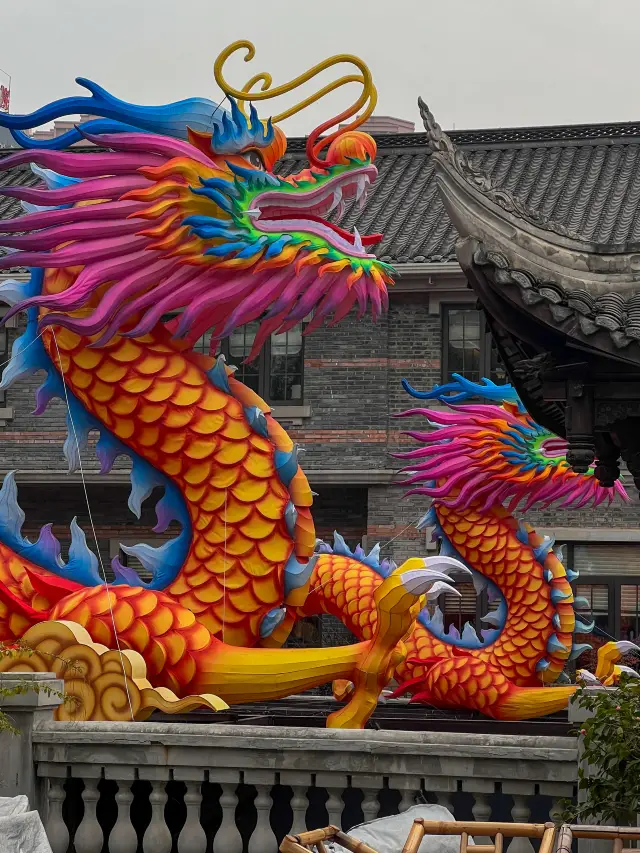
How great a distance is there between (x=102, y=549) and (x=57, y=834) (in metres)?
13.1

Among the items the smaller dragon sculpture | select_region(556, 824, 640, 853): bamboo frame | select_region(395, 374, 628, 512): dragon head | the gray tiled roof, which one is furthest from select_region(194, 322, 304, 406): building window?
select_region(556, 824, 640, 853): bamboo frame

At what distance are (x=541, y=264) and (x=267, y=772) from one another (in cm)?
275

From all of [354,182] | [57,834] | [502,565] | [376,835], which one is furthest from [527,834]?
[502,565]

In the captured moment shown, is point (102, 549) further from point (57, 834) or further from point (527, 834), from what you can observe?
point (527, 834)

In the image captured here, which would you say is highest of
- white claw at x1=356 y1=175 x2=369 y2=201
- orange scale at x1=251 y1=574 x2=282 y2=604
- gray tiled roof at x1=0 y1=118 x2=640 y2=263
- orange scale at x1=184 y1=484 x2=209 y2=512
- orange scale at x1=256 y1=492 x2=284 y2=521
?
gray tiled roof at x1=0 y1=118 x2=640 y2=263

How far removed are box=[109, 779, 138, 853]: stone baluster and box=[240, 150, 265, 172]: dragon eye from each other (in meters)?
3.77

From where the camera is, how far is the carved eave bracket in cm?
654

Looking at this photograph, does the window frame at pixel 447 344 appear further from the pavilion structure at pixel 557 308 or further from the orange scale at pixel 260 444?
the pavilion structure at pixel 557 308

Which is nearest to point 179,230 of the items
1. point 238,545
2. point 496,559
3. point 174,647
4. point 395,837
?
point 238,545

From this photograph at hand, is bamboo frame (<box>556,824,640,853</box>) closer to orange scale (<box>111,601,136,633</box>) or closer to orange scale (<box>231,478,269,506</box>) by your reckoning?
orange scale (<box>111,601,136,633</box>)

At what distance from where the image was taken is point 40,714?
6543 mm

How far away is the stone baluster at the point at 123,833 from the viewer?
6.19 meters

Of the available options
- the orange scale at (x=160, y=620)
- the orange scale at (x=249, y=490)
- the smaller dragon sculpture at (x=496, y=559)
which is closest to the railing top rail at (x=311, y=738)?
the orange scale at (x=160, y=620)

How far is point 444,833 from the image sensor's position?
4.91 m
